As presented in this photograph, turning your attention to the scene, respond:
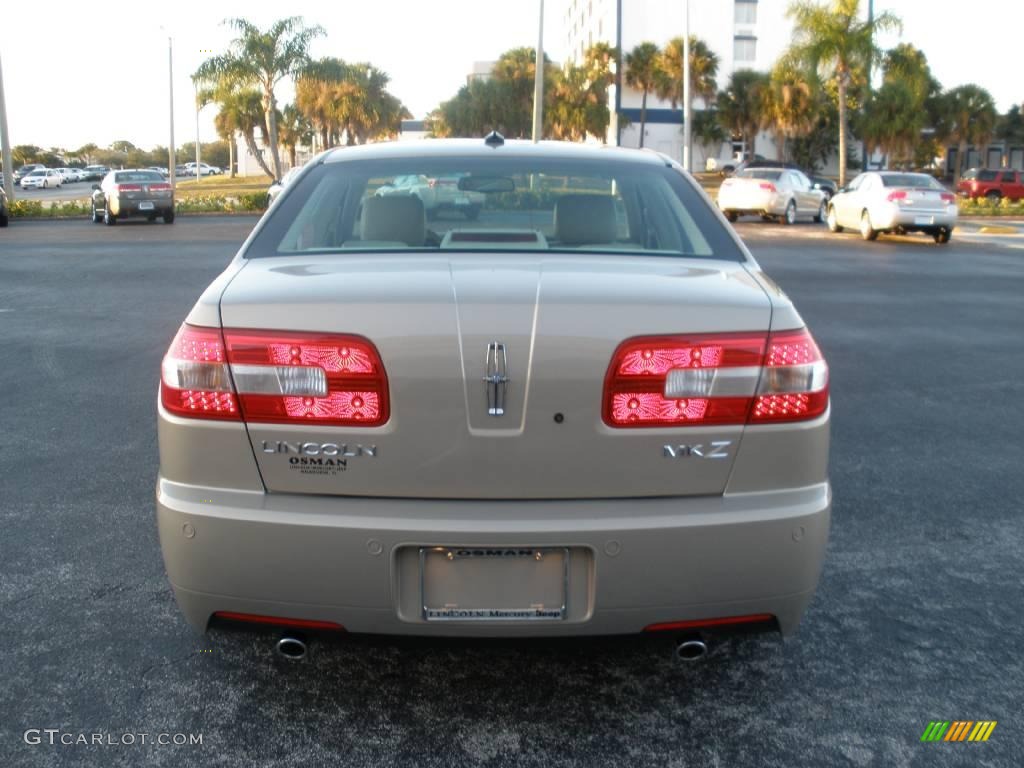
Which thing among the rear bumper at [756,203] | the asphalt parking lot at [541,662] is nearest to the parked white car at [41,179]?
the rear bumper at [756,203]

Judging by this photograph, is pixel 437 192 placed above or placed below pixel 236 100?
below

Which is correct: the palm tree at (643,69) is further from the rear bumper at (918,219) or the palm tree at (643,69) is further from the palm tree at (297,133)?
the rear bumper at (918,219)

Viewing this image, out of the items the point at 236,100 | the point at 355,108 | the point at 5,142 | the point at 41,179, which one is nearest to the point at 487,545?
the point at 5,142

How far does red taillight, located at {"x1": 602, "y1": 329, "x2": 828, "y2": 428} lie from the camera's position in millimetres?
2748

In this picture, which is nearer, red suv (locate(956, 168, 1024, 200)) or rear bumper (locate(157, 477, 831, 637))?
rear bumper (locate(157, 477, 831, 637))

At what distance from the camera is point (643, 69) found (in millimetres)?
70875

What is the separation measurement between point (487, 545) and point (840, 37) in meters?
38.9

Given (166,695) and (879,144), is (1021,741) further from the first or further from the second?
(879,144)

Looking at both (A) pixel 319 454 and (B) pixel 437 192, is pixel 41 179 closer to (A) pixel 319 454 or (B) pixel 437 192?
(B) pixel 437 192

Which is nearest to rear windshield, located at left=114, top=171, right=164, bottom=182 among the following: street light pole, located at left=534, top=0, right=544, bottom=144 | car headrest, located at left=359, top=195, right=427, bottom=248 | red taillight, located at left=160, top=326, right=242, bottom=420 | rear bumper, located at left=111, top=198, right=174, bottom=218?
rear bumper, located at left=111, top=198, right=174, bottom=218

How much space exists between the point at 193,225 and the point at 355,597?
90.9 ft

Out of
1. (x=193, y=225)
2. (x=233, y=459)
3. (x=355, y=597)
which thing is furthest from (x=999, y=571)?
(x=193, y=225)

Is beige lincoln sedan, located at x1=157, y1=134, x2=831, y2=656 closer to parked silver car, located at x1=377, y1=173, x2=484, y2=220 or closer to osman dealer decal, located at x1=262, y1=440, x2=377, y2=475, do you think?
osman dealer decal, located at x1=262, y1=440, x2=377, y2=475

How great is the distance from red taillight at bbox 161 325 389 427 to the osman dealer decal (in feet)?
0.18
